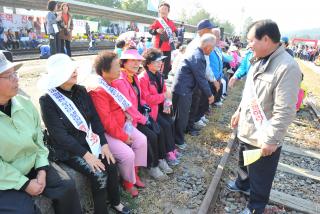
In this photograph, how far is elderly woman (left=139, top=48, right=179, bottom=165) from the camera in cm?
426

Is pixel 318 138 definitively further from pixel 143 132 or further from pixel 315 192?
pixel 143 132

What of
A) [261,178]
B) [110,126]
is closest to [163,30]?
[110,126]

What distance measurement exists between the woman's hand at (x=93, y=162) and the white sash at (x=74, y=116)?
95 millimetres

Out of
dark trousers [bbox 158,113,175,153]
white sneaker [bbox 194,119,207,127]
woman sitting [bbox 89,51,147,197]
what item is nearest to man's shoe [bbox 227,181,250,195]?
dark trousers [bbox 158,113,175,153]

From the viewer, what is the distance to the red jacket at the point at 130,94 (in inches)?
141

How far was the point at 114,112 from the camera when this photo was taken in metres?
3.48

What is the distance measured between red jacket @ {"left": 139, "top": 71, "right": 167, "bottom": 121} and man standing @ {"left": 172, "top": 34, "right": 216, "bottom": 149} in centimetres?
73

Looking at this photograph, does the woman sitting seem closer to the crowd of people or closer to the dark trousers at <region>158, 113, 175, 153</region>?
the crowd of people

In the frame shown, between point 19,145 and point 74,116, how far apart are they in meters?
0.66

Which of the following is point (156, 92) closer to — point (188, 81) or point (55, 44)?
point (188, 81)

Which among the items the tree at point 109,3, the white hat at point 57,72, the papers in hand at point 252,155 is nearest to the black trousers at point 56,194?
the white hat at point 57,72

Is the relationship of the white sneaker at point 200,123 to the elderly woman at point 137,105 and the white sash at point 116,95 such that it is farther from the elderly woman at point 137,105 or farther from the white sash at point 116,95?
the white sash at point 116,95

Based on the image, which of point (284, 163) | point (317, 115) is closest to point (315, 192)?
point (284, 163)

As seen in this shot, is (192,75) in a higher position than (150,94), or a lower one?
higher
